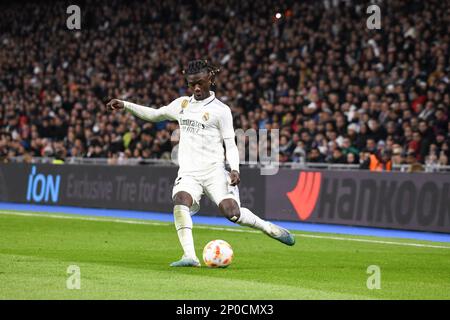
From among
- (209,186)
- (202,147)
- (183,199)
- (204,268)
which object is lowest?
(204,268)

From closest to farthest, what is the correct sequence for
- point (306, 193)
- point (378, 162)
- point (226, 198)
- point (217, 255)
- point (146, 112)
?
point (217, 255) → point (226, 198) → point (146, 112) → point (378, 162) → point (306, 193)

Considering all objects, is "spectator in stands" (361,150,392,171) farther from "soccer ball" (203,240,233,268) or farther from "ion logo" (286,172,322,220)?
"soccer ball" (203,240,233,268)

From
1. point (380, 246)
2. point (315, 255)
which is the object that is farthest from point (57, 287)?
point (380, 246)

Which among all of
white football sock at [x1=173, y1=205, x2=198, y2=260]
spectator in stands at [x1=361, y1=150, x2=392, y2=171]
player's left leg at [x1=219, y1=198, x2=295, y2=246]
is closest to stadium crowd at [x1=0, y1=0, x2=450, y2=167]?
spectator in stands at [x1=361, y1=150, x2=392, y2=171]

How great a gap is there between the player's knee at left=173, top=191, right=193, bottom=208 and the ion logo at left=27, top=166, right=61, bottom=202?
53.1 feet

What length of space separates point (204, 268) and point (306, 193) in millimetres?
10540

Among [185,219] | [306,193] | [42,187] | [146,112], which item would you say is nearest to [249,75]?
[42,187]

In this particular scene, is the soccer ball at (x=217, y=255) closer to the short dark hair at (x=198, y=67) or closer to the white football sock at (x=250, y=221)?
the white football sock at (x=250, y=221)

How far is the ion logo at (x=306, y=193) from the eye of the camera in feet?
72.3

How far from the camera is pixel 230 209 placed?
12.1 metres

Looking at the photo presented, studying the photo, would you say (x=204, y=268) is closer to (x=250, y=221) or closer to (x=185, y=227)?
(x=185, y=227)

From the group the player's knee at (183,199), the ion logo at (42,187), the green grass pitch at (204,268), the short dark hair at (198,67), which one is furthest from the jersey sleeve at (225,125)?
the ion logo at (42,187)

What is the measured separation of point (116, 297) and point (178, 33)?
1026 inches
